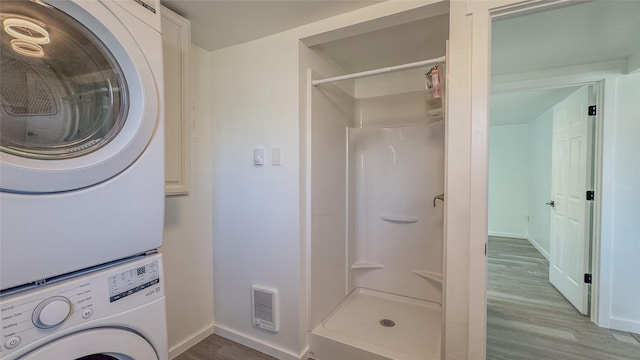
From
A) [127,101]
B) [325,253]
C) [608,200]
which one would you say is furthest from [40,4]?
[608,200]

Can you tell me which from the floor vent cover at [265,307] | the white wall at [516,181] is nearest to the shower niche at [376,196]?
the floor vent cover at [265,307]

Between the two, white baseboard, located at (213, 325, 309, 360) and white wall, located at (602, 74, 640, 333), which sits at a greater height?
white wall, located at (602, 74, 640, 333)

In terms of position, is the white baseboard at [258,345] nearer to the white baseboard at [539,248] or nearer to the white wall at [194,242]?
the white wall at [194,242]

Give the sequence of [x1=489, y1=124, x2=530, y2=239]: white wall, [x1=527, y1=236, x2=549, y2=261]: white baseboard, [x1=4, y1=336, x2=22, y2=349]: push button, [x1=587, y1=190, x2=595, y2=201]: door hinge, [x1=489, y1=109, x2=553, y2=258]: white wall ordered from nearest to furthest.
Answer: [x1=4, y1=336, x2=22, y2=349]: push button → [x1=587, y1=190, x2=595, y2=201]: door hinge → [x1=527, y1=236, x2=549, y2=261]: white baseboard → [x1=489, y1=109, x2=553, y2=258]: white wall → [x1=489, y1=124, x2=530, y2=239]: white wall

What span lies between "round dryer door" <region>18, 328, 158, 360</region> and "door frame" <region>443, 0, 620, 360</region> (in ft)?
4.30

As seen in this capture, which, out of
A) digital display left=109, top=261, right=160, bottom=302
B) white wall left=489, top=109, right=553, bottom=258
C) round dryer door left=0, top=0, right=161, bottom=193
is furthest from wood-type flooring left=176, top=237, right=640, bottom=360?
white wall left=489, top=109, right=553, bottom=258

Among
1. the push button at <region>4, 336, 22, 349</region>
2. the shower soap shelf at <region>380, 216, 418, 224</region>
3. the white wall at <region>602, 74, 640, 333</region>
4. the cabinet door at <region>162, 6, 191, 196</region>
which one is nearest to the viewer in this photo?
the push button at <region>4, 336, 22, 349</region>

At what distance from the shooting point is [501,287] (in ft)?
9.93

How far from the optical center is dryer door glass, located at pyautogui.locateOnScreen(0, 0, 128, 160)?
26.5 inches

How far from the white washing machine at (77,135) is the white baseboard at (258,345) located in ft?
4.22

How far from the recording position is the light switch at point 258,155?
1848 millimetres

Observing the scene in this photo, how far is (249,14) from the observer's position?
5.07 feet

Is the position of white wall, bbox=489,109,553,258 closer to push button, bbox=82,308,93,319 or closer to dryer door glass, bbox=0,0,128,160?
dryer door glass, bbox=0,0,128,160

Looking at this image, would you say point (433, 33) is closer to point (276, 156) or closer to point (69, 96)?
point (276, 156)
